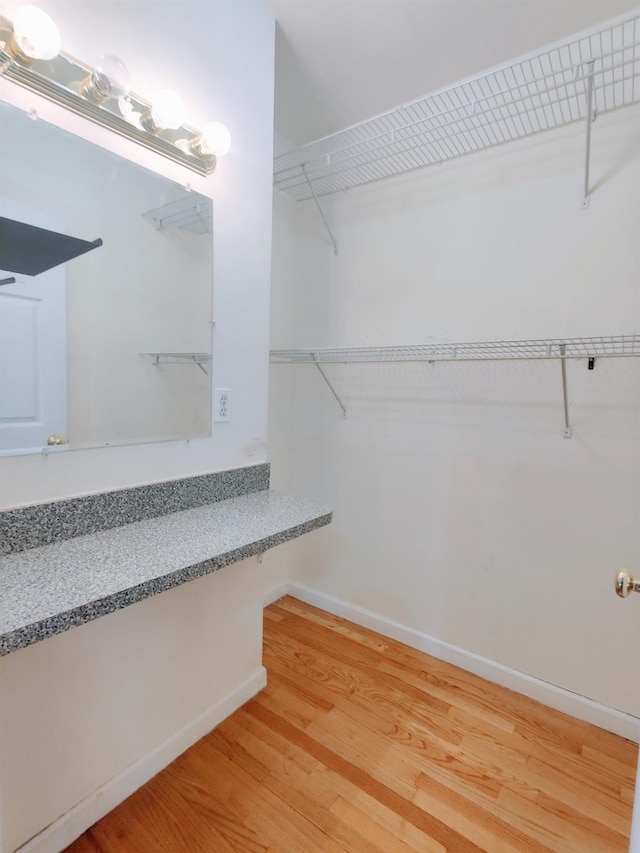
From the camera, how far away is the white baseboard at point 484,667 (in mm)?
1521

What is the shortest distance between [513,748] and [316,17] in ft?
8.68

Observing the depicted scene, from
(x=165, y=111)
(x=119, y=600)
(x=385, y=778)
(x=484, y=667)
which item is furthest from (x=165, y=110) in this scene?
(x=484, y=667)

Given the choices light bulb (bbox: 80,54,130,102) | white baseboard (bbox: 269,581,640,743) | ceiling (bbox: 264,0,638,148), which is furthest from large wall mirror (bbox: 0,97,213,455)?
white baseboard (bbox: 269,581,640,743)

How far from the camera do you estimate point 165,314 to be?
126cm

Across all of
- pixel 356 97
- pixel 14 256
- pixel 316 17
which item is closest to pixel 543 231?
pixel 356 97

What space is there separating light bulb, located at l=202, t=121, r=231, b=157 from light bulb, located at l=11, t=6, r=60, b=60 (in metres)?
0.42

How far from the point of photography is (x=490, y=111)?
145 cm

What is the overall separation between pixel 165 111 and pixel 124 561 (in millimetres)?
1180

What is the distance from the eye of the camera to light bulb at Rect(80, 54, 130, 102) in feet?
3.22

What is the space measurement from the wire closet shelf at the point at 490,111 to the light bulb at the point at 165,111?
721 mm

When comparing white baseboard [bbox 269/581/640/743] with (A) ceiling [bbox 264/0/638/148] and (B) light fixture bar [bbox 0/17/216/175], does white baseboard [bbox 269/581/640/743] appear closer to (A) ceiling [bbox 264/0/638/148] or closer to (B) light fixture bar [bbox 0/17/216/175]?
(B) light fixture bar [bbox 0/17/216/175]

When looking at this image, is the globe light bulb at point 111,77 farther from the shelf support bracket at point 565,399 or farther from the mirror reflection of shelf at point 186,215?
the shelf support bracket at point 565,399

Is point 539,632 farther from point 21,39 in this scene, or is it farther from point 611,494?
point 21,39

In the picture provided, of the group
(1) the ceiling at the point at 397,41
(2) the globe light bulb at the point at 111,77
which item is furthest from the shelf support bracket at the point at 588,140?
(2) the globe light bulb at the point at 111,77
